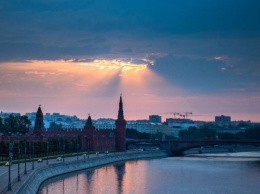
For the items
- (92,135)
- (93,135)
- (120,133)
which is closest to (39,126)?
(92,135)

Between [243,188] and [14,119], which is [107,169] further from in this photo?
[14,119]

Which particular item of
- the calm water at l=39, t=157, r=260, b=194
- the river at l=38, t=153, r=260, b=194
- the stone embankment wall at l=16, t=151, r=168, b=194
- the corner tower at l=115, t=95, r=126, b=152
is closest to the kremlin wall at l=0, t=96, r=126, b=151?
the corner tower at l=115, t=95, r=126, b=152

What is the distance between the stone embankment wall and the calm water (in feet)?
3.47

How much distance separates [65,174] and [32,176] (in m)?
20.9

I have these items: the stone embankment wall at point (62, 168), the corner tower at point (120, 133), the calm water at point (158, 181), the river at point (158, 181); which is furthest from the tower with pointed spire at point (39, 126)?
the river at point (158, 181)

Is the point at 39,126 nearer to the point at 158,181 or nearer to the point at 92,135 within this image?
the point at 92,135

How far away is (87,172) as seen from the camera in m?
87.6

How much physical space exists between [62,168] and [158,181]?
13443 millimetres

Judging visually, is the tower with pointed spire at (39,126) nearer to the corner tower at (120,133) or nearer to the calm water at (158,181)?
the corner tower at (120,133)

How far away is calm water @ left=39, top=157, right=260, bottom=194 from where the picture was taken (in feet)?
217

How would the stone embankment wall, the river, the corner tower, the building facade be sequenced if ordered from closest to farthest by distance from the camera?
the stone embankment wall → the river → the building facade → the corner tower

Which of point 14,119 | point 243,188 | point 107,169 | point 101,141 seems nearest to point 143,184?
point 243,188

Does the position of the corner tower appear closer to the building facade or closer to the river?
the building facade

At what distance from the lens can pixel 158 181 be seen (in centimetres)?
7669
